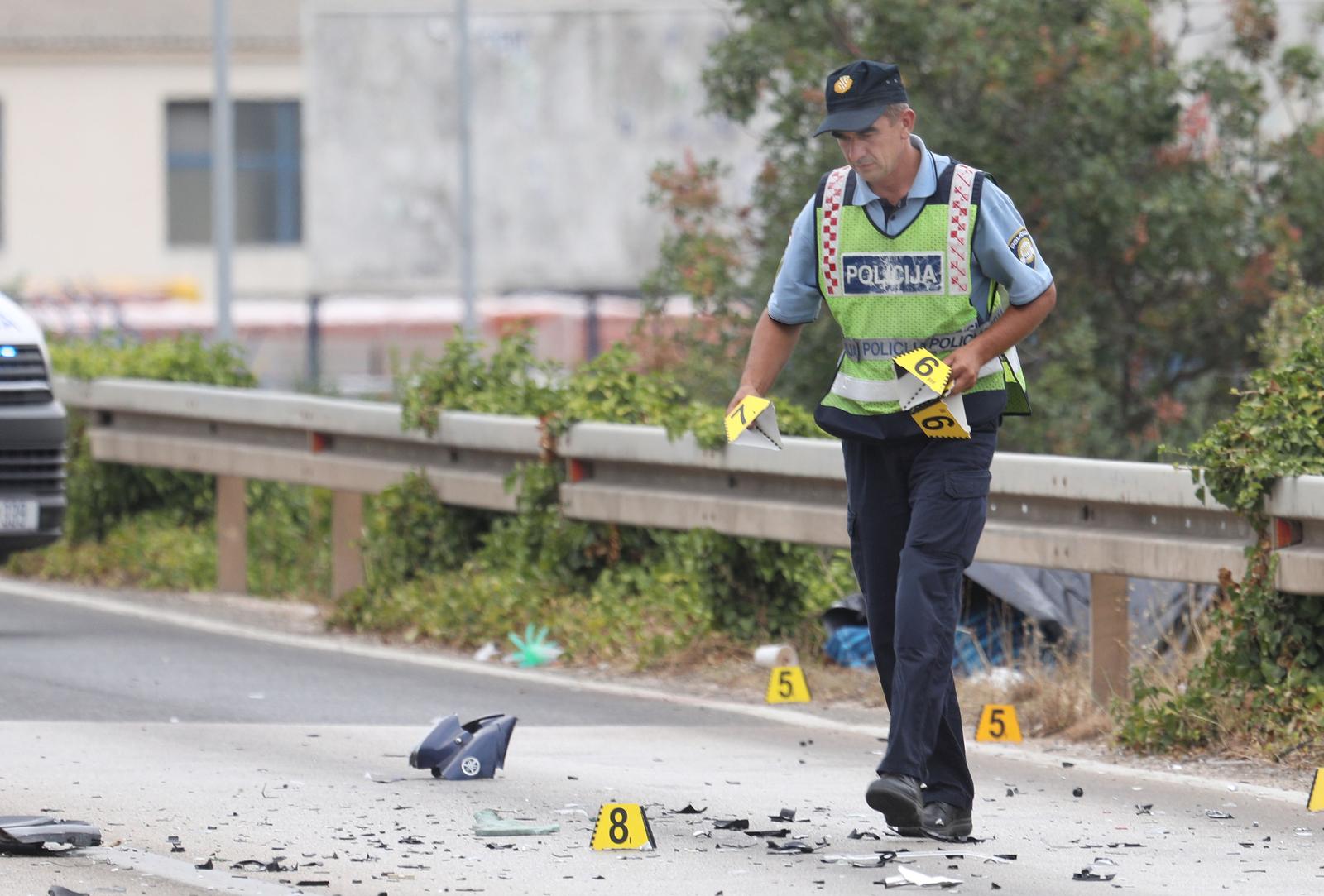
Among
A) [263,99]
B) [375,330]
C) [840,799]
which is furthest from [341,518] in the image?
[263,99]

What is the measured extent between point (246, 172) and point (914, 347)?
45099 mm

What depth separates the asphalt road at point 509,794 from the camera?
6.01 meters

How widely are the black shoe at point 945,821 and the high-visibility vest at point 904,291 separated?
102cm

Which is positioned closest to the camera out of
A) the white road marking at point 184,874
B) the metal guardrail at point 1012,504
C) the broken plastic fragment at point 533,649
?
the white road marking at point 184,874

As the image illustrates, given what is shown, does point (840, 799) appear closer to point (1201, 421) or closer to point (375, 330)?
point (1201, 421)

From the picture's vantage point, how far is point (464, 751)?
733cm

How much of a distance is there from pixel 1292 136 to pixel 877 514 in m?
8.55

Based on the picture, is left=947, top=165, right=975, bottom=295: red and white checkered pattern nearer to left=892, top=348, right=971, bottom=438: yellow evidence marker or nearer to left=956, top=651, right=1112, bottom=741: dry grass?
left=892, top=348, right=971, bottom=438: yellow evidence marker

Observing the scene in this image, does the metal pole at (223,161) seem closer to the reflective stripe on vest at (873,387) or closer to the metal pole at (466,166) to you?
the metal pole at (466,166)

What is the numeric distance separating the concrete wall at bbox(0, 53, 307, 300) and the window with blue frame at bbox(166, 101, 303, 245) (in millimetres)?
334

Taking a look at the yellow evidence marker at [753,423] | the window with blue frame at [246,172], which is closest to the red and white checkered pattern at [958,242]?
the yellow evidence marker at [753,423]

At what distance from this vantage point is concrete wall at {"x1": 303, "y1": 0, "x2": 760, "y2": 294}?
41.9 m

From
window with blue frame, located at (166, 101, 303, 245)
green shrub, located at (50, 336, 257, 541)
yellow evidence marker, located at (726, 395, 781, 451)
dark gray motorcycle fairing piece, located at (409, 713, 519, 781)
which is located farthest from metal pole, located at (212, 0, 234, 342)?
window with blue frame, located at (166, 101, 303, 245)

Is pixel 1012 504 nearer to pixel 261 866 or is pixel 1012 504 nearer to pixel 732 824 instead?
pixel 732 824
